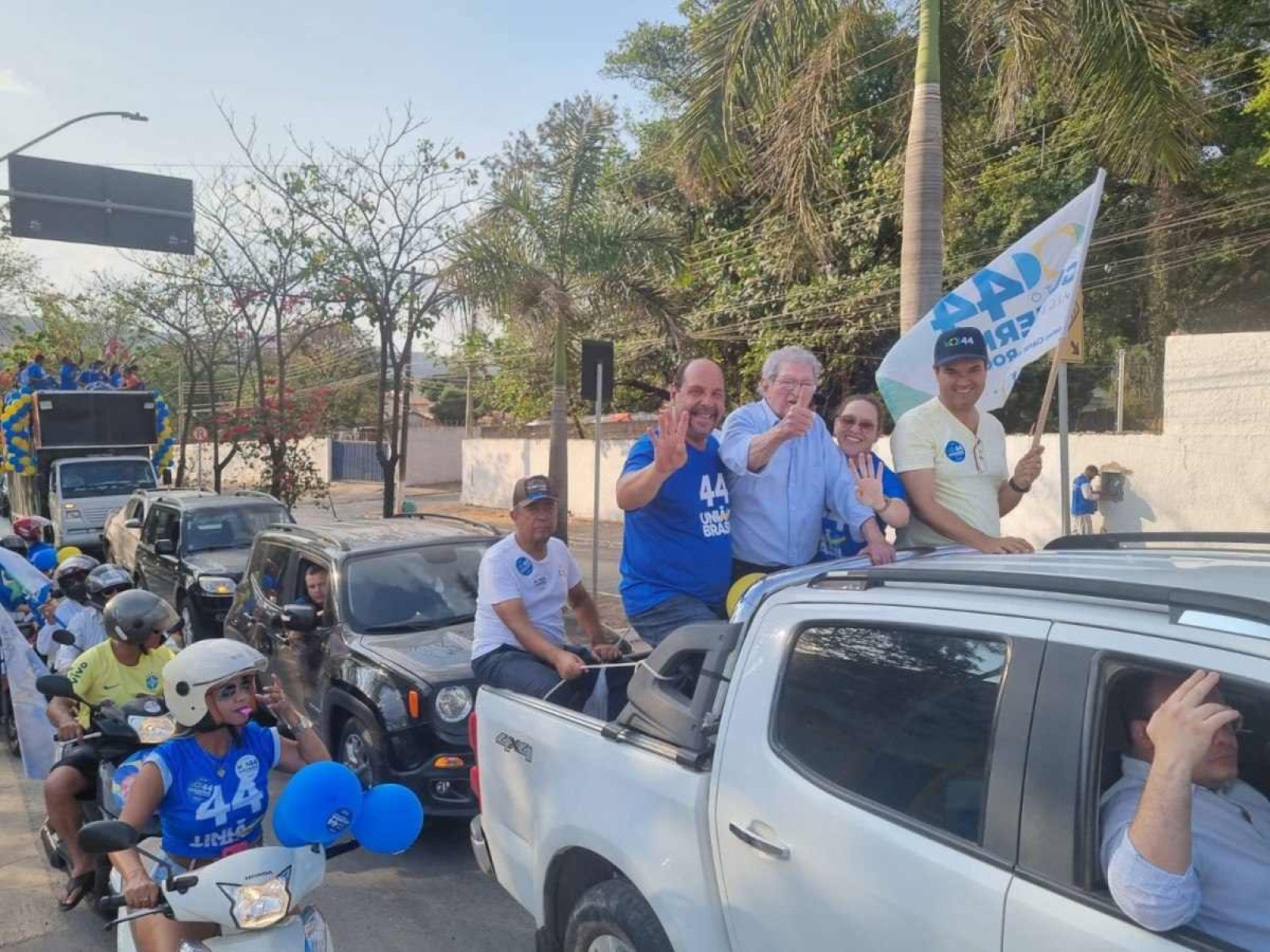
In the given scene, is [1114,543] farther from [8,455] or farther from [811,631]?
[8,455]

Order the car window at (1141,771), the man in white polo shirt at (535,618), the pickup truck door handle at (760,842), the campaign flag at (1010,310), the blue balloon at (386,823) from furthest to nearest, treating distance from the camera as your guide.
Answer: the campaign flag at (1010,310) < the man in white polo shirt at (535,618) < the blue balloon at (386,823) < the pickup truck door handle at (760,842) < the car window at (1141,771)

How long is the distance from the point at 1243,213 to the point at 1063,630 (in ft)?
62.0

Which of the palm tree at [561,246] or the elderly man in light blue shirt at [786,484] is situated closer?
the elderly man in light blue shirt at [786,484]

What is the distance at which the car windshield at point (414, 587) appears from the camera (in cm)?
621

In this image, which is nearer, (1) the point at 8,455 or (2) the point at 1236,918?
(2) the point at 1236,918

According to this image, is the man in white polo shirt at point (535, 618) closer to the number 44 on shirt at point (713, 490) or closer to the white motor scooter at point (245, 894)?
the number 44 on shirt at point (713, 490)

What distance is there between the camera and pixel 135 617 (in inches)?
178

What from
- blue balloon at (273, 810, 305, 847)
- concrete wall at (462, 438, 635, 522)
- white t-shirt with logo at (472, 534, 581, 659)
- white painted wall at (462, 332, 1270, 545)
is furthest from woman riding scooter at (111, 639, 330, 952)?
concrete wall at (462, 438, 635, 522)

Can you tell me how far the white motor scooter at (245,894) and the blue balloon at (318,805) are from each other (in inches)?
12.2

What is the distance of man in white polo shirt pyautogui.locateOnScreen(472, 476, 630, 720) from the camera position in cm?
409

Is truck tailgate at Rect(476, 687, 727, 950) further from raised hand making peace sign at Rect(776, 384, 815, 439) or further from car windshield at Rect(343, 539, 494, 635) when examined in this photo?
car windshield at Rect(343, 539, 494, 635)

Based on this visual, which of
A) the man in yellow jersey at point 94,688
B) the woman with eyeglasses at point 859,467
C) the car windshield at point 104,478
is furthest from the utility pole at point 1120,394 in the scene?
the car windshield at point 104,478

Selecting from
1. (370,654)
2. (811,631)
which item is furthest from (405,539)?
(811,631)

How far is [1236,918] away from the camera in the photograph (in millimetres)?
1794
